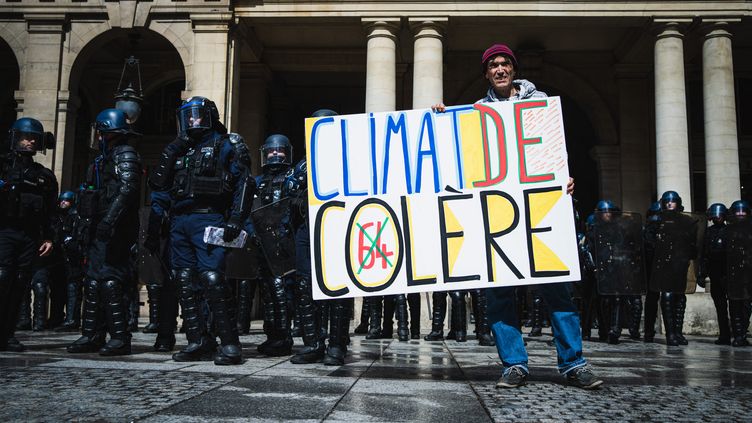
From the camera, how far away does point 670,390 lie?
388 cm

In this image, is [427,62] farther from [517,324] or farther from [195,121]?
[517,324]

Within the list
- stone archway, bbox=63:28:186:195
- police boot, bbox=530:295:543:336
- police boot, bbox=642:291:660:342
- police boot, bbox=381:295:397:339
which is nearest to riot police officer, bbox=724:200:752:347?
police boot, bbox=642:291:660:342

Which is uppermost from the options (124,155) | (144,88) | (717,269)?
(144,88)

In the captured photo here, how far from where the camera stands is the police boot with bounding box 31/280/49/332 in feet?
33.3

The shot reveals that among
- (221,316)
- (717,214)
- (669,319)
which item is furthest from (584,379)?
(717,214)

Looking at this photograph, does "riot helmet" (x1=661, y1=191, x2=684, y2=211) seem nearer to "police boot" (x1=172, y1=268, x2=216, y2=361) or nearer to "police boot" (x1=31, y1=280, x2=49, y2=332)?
"police boot" (x1=172, y1=268, x2=216, y2=361)

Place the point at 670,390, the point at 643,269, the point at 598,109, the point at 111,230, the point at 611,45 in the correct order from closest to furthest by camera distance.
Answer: the point at 670,390 < the point at 111,230 < the point at 643,269 < the point at 611,45 < the point at 598,109

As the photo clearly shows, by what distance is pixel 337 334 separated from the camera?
204 inches

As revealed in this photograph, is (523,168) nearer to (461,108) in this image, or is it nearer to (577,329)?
(461,108)

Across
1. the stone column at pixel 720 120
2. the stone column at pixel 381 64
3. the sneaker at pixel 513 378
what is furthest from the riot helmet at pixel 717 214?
the sneaker at pixel 513 378

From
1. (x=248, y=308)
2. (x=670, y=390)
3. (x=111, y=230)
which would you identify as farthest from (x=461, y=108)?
(x=248, y=308)

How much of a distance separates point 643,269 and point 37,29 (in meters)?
13.3

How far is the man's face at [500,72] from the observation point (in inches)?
172

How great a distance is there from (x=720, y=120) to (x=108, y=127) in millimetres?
12721
